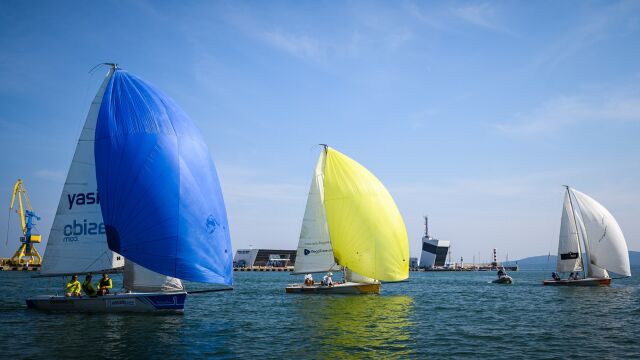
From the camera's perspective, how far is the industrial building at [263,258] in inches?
6359

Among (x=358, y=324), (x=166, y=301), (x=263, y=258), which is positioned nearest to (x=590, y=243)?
(x=358, y=324)

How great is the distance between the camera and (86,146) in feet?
89.9

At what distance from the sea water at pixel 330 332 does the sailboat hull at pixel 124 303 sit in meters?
0.50

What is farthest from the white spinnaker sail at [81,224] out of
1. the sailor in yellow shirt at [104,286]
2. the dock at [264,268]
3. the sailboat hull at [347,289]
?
the dock at [264,268]

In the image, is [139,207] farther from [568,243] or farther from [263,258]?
[263,258]

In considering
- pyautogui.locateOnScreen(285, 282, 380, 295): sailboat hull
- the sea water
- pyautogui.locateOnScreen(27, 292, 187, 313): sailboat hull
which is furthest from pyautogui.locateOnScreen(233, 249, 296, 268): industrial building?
pyautogui.locateOnScreen(27, 292, 187, 313): sailboat hull

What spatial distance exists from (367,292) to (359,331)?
19.6 m

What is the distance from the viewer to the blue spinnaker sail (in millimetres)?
25094

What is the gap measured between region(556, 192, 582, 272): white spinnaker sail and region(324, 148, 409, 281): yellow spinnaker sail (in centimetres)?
2552

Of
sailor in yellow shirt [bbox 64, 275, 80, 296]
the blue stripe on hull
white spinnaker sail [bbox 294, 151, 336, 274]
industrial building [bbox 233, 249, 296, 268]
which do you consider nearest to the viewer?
the blue stripe on hull

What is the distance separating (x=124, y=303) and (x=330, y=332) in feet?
35.5

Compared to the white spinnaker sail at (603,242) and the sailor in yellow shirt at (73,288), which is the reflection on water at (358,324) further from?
the white spinnaker sail at (603,242)

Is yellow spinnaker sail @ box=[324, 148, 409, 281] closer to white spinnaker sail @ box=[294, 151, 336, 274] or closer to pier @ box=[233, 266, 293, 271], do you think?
white spinnaker sail @ box=[294, 151, 336, 274]

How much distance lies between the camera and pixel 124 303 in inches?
1069
